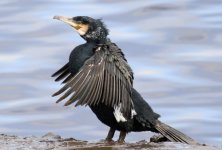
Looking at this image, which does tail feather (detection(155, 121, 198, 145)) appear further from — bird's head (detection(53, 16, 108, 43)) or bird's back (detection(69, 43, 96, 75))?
bird's head (detection(53, 16, 108, 43))

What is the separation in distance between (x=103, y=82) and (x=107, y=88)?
9cm

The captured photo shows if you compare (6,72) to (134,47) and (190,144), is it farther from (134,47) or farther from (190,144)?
(190,144)

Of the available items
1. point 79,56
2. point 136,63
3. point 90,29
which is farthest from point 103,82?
point 136,63

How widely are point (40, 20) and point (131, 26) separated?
1793 millimetres

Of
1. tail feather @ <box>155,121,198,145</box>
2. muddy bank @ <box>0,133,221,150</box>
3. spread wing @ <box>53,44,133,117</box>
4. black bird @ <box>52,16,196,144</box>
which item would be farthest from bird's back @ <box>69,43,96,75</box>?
tail feather @ <box>155,121,198,145</box>

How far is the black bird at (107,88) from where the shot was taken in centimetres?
1119

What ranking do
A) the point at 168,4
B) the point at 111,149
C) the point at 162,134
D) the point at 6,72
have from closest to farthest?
1. the point at 111,149
2. the point at 162,134
3. the point at 6,72
4. the point at 168,4

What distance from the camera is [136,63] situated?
1731 cm

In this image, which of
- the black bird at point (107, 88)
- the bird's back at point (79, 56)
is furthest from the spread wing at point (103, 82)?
the bird's back at point (79, 56)

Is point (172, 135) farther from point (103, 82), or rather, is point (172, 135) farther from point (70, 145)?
point (70, 145)

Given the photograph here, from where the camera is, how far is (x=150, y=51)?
58.6ft

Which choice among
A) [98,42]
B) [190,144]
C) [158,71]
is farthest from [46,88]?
[190,144]

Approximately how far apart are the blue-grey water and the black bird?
118 inches

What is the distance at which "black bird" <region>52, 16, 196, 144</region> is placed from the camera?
11.2 metres
